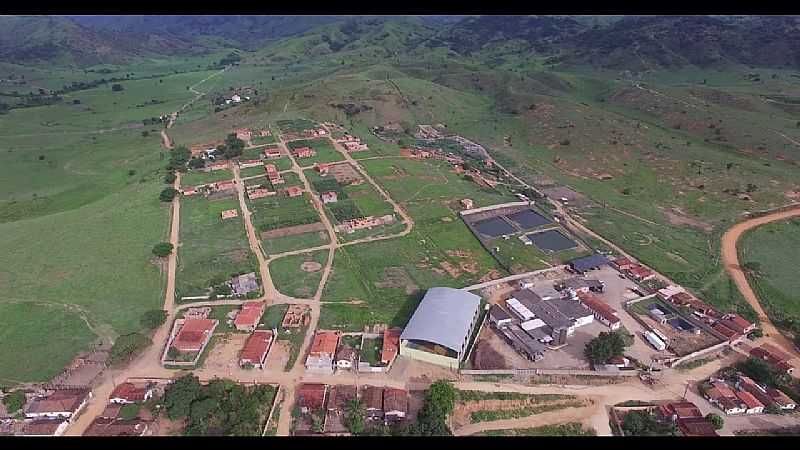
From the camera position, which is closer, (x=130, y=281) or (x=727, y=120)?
(x=130, y=281)

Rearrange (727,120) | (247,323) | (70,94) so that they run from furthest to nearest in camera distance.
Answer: (70,94) < (727,120) < (247,323)

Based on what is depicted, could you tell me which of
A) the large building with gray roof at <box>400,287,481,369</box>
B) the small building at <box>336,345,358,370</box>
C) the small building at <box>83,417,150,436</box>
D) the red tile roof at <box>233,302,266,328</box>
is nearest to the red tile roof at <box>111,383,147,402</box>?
the small building at <box>83,417,150,436</box>

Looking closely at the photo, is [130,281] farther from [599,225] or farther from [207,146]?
[599,225]

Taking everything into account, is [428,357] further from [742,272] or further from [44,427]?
[742,272]

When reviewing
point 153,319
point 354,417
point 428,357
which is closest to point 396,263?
point 428,357

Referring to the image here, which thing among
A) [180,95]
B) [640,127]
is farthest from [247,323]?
[180,95]

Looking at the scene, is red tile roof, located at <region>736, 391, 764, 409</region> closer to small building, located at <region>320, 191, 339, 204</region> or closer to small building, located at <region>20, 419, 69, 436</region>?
small building, located at <region>20, 419, 69, 436</region>
